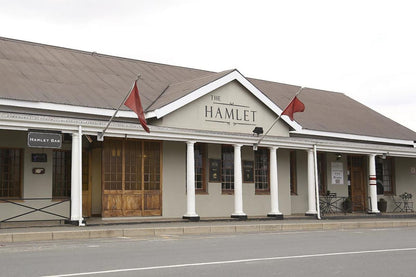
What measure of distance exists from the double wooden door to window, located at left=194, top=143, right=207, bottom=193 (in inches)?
65.0

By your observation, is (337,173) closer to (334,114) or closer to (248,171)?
(334,114)

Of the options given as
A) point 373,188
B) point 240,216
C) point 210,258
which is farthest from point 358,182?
point 210,258

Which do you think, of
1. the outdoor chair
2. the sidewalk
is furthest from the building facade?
the outdoor chair

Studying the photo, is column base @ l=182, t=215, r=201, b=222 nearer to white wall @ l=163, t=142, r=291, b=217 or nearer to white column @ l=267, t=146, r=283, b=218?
white wall @ l=163, t=142, r=291, b=217

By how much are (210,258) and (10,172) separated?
963cm

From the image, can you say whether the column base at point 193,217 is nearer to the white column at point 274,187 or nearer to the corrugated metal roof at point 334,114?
the white column at point 274,187

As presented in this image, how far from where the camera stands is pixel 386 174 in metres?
27.6

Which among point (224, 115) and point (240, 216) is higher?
point (224, 115)

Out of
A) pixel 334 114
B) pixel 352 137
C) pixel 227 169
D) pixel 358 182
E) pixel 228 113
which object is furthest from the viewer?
pixel 334 114

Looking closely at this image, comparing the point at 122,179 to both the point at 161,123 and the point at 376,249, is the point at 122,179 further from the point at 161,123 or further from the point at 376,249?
the point at 376,249

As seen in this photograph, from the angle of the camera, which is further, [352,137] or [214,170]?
[352,137]

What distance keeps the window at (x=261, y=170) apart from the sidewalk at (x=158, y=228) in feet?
6.88

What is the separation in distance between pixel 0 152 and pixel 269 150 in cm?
996

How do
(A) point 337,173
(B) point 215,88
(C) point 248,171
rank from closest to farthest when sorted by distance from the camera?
(B) point 215,88 < (C) point 248,171 < (A) point 337,173
